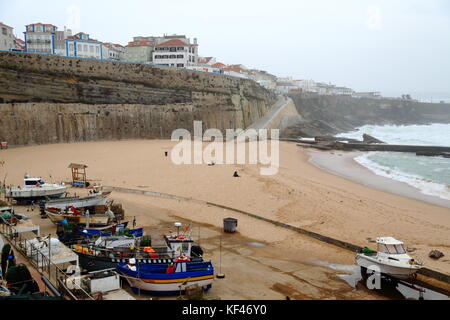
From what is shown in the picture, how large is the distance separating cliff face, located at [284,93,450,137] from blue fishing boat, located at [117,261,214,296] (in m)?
69.9

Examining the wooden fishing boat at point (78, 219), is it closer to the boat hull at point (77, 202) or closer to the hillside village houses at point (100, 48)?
the boat hull at point (77, 202)

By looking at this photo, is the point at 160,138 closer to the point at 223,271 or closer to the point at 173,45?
the point at 173,45

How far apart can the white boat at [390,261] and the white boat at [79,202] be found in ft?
37.5

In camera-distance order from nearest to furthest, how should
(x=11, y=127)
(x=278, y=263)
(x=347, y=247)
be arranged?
(x=278, y=263)
(x=347, y=247)
(x=11, y=127)

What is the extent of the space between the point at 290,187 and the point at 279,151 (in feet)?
55.8

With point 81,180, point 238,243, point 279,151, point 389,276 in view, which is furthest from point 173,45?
point 389,276

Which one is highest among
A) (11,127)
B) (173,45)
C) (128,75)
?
(173,45)

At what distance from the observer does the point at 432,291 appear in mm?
11320

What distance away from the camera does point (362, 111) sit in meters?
105

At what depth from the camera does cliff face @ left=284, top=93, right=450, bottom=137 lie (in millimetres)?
87856

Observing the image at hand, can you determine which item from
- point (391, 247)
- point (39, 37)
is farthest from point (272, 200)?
point (39, 37)

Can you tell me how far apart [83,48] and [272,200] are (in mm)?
43673

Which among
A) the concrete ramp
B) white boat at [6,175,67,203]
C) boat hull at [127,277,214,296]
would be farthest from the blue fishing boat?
the concrete ramp

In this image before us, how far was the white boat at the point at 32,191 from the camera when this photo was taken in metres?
19.0
